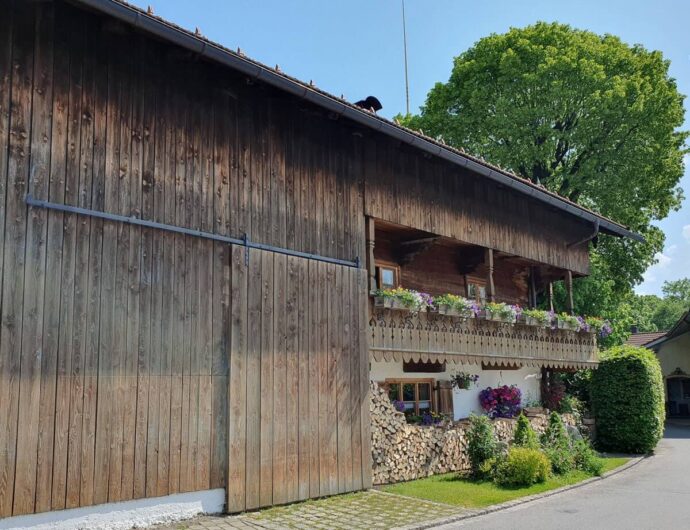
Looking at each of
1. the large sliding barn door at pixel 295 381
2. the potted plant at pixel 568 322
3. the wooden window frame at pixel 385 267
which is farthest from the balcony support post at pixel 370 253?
the potted plant at pixel 568 322

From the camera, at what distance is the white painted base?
778 cm

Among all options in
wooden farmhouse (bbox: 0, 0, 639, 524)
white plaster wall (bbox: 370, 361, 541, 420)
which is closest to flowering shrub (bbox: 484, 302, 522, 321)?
wooden farmhouse (bbox: 0, 0, 639, 524)

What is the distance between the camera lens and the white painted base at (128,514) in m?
7.78

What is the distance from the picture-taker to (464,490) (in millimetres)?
11766

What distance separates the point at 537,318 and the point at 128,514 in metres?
11.6

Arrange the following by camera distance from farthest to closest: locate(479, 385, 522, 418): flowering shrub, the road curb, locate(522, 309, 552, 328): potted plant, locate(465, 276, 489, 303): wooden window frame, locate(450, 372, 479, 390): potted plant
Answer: locate(465, 276, 489, 303): wooden window frame → locate(479, 385, 522, 418): flowering shrub → locate(522, 309, 552, 328): potted plant → locate(450, 372, 479, 390): potted plant → the road curb

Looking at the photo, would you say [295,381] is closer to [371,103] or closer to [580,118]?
[371,103]

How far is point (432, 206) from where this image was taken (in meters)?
14.4

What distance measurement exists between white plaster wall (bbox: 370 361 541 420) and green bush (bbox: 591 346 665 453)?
6.37ft

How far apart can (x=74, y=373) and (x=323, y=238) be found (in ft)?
16.6

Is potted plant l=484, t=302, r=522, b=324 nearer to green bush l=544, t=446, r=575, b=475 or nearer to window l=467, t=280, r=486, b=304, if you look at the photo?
window l=467, t=280, r=486, b=304

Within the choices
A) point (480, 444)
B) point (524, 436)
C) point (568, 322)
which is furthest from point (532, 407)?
point (480, 444)

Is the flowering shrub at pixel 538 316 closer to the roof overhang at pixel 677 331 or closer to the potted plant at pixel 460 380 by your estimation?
the potted plant at pixel 460 380

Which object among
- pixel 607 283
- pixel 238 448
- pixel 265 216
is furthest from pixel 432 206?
pixel 607 283
